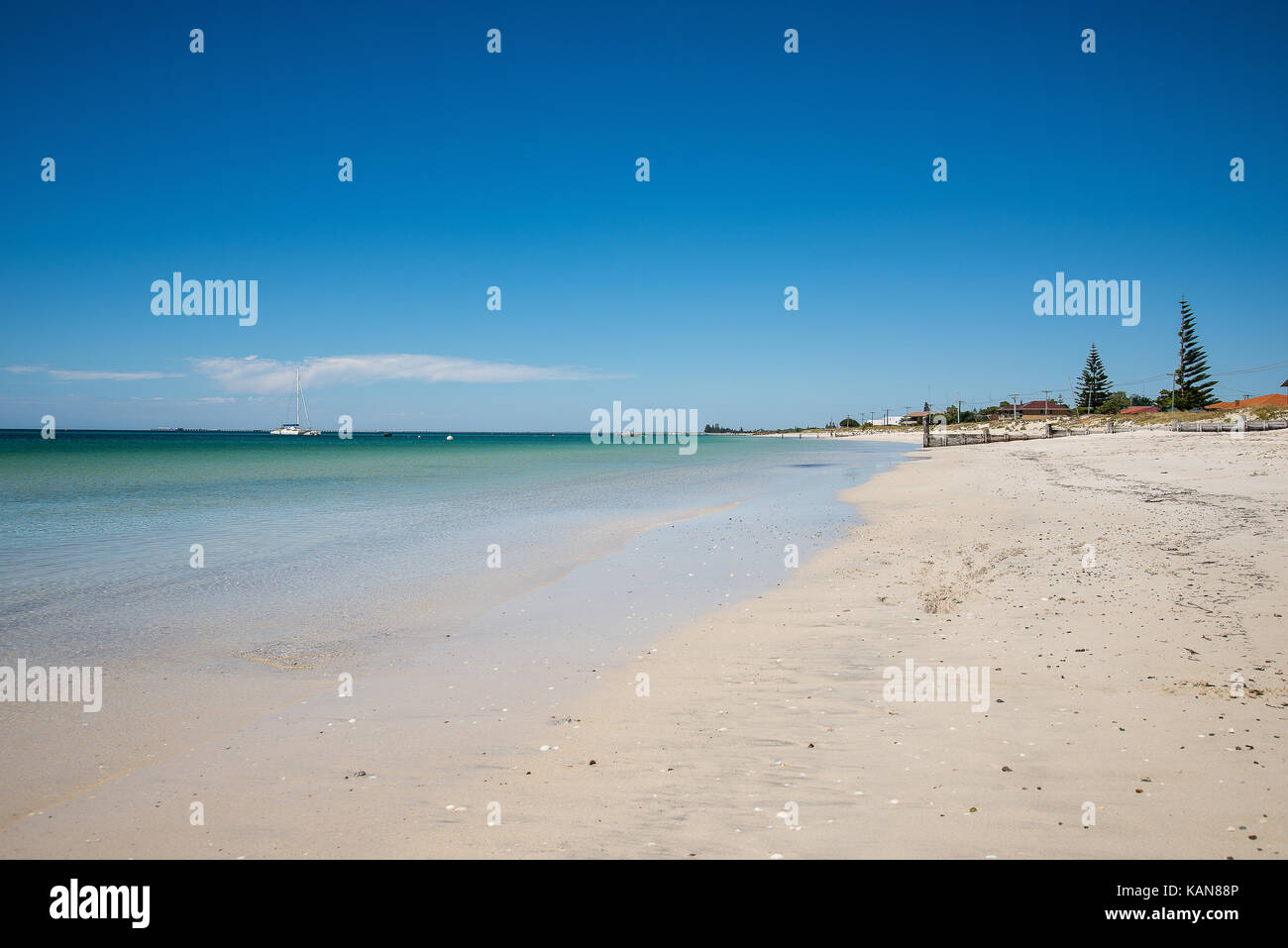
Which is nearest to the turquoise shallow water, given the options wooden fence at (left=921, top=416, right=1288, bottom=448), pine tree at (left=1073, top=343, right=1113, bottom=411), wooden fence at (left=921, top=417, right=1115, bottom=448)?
wooden fence at (left=921, top=416, right=1288, bottom=448)

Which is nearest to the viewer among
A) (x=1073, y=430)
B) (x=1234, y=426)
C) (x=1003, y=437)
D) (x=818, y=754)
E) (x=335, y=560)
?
(x=818, y=754)

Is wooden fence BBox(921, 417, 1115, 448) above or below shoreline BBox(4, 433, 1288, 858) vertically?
above

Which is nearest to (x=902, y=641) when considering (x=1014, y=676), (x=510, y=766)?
(x=1014, y=676)

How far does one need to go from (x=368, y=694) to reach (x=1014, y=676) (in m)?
6.78

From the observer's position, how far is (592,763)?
5242 mm

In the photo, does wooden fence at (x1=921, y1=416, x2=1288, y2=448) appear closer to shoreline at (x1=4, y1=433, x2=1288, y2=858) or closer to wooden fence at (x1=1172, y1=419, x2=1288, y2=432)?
wooden fence at (x1=1172, y1=419, x2=1288, y2=432)

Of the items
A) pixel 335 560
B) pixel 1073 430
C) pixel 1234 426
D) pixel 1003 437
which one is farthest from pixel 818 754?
pixel 1073 430

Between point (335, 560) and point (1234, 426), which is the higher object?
point (1234, 426)

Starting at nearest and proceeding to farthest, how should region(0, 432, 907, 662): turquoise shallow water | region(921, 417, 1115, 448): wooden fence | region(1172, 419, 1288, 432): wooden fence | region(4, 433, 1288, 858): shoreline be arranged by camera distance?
1. region(4, 433, 1288, 858): shoreline
2. region(0, 432, 907, 662): turquoise shallow water
3. region(1172, 419, 1288, 432): wooden fence
4. region(921, 417, 1115, 448): wooden fence

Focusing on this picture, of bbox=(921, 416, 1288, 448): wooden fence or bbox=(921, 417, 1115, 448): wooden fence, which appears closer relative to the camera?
bbox=(921, 416, 1288, 448): wooden fence

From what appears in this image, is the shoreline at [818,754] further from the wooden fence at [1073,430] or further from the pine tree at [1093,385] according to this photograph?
the pine tree at [1093,385]

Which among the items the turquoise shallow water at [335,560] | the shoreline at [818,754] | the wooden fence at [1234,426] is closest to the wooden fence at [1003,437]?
the wooden fence at [1234,426]

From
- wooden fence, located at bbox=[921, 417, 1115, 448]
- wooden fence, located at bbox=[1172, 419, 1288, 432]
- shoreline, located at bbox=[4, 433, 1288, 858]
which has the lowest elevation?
shoreline, located at bbox=[4, 433, 1288, 858]

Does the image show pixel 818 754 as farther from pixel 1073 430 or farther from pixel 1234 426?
pixel 1073 430
